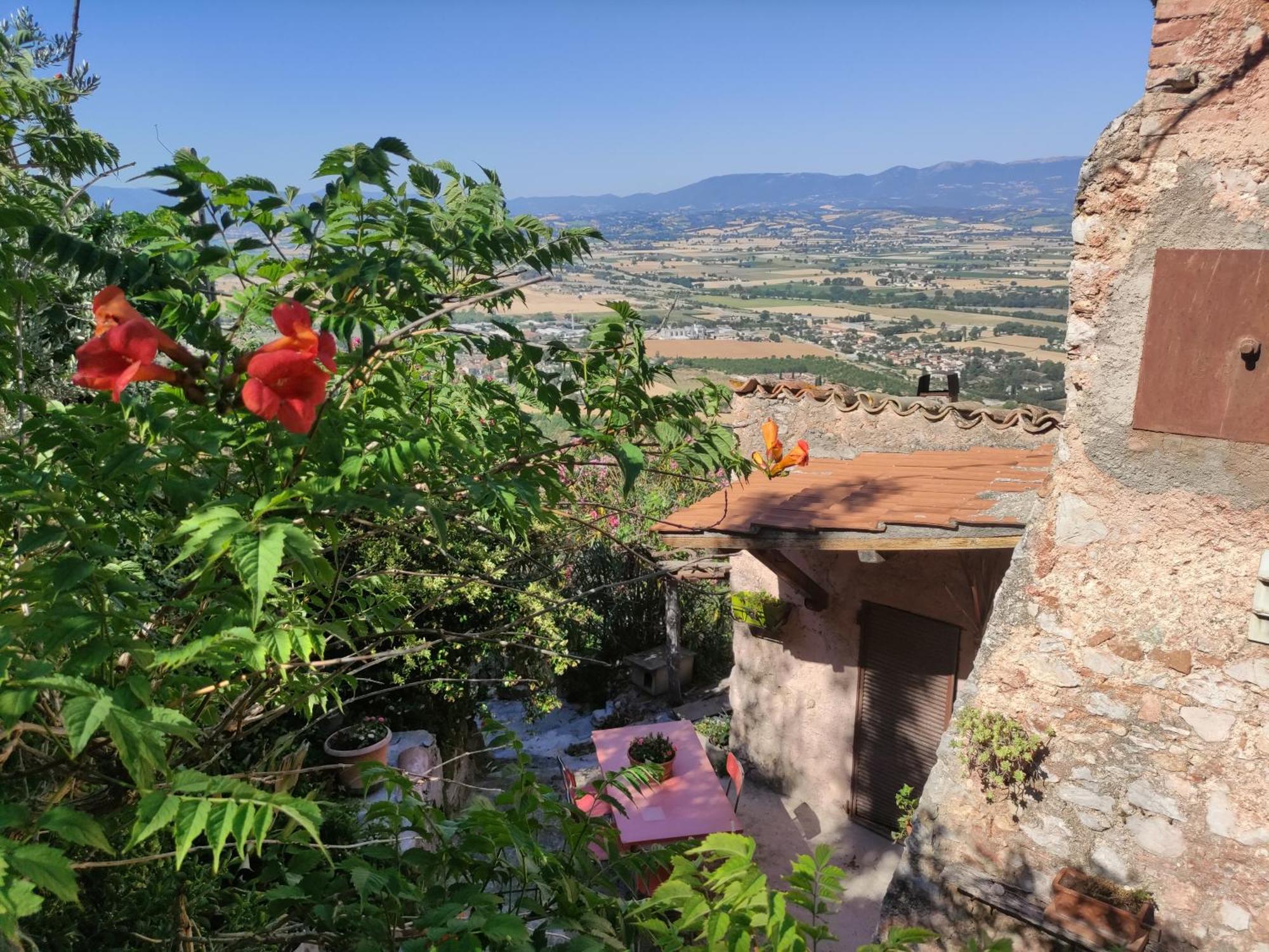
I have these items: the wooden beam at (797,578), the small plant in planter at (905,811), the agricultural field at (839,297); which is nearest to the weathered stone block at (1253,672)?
the agricultural field at (839,297)

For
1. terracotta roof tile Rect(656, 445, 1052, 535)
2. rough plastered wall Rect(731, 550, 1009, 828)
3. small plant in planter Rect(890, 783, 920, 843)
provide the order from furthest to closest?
rough plastered wall Rect(731, 550, 1009, 828), small plant in planter Rect(890, 783, 920, 843), terracotta roof tile Rect(656, 445, 1052, 535)

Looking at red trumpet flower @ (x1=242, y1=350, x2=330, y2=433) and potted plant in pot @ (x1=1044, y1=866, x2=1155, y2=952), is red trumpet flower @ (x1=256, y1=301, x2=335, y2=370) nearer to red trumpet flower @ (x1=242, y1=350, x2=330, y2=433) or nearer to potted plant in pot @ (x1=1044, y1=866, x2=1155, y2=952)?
red trumpet flower @ (x1=242, y1=350, x2=330, y2=433)

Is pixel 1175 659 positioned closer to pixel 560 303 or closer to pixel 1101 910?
pixel 1101 910

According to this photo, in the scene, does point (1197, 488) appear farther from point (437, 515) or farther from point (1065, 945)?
point (437, 515)

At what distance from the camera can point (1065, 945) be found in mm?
3449

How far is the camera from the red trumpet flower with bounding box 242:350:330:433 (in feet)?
4.86

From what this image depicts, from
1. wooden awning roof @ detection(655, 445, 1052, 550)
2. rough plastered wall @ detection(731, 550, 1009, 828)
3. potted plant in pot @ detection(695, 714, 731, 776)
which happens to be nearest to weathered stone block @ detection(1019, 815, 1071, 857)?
wooden awning roof @ detection(655, 445, 1052, 550)

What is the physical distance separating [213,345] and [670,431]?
4.06ft

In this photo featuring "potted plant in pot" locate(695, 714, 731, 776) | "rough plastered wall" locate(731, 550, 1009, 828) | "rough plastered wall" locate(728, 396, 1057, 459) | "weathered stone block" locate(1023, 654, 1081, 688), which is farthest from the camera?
"potted plant in pot" locate(695, 714, 731, 776)

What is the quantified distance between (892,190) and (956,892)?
161 metres

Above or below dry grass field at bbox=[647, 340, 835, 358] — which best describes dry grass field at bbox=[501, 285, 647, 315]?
above

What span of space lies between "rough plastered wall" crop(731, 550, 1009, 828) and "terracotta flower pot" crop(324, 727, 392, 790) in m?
3.45

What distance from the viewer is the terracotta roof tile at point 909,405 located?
274 inches

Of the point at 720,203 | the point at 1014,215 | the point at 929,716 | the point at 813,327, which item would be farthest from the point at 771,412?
the point at 720,203
